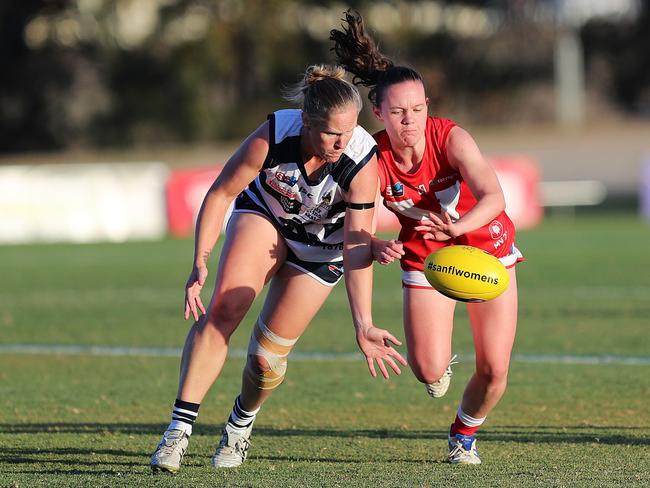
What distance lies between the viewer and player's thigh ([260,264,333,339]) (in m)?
6.01

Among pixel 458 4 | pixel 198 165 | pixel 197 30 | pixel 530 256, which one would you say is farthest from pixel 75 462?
pixel 458 4

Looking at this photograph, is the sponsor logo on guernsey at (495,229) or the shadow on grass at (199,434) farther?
the sponsor logo on guernsey at (495,229)

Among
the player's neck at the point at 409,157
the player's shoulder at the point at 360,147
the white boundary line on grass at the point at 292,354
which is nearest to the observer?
the player's shoulder at the point at 360,147

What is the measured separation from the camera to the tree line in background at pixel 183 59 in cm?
3694

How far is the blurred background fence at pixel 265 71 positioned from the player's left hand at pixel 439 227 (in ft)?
89.5

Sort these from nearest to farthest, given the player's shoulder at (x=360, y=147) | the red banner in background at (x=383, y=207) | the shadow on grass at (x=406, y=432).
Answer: the player's shoulder at (x=360, y=147)
the shadow on grass at (x=406, y=432)
the red banner in background at (x=383, y=207)

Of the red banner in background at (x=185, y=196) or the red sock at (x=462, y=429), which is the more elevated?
the red sock at (x=462, y=429)

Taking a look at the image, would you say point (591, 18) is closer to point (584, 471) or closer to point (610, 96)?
point (610, 96)

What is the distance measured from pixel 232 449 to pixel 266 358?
1.56ft

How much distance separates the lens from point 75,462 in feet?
19.9

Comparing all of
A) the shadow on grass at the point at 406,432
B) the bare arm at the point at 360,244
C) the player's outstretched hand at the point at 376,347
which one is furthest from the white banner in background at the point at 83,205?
the player's outstretched hand at the point at 376,347

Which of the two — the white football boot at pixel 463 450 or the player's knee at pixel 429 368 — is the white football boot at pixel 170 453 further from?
the white football boot at pixel 463 450

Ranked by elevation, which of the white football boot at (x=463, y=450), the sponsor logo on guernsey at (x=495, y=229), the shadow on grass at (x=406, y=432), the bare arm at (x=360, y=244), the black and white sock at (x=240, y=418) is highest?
the bare arm at (x=360, y=244)

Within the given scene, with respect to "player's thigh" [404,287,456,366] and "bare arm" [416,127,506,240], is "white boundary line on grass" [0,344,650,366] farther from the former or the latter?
"bare arm" [416,127,506,240]
